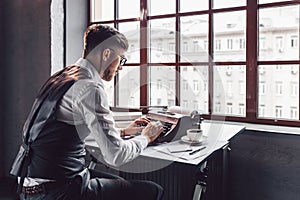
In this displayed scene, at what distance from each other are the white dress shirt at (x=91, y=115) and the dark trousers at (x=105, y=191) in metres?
0.09

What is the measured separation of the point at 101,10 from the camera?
312 cm

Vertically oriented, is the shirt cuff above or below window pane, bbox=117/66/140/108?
below

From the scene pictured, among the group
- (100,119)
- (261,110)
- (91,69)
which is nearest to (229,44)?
(261,110)

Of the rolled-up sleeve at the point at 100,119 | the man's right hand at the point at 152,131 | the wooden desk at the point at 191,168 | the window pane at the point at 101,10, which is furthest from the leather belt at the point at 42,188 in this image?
the window pane at the point at 101,10

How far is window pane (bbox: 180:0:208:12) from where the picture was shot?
2.53 metres

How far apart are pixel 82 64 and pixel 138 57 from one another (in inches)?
57.5

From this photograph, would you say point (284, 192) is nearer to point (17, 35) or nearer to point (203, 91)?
point (203, 91)

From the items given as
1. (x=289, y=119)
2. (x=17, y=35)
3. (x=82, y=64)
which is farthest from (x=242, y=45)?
(x=17, y=35)

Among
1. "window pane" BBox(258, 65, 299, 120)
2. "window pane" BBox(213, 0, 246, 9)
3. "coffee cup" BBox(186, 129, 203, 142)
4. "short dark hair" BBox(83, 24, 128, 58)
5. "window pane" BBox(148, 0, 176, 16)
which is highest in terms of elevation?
"window pane" BBox(148, 0, 176, 16)

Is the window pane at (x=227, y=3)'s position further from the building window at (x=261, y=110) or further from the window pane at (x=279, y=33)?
the building window at (x=261, y=110)

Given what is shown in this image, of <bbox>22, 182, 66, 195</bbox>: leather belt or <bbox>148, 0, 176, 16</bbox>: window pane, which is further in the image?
<bbox>148, 0, 176, 16</bbox>: window pane

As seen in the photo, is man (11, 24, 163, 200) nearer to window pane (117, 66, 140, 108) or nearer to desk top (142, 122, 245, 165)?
desk top (142, 122, 245, 165)

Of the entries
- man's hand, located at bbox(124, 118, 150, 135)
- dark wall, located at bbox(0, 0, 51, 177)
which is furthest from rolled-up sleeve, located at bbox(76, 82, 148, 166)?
dark wall, located at bbox(0, 0, 51, 177)

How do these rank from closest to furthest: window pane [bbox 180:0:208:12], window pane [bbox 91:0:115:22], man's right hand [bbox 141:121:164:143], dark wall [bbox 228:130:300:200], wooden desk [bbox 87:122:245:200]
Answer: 1. wooden desk [bbox 87:122:245:200]
2. man's right hand [bbox 141:121:164:143]
3. dark wall [bbox 228:130:300:200]
4. window pane [bbox 180:0:208:12]
5. window pane [bbox 91:0:115:22]
